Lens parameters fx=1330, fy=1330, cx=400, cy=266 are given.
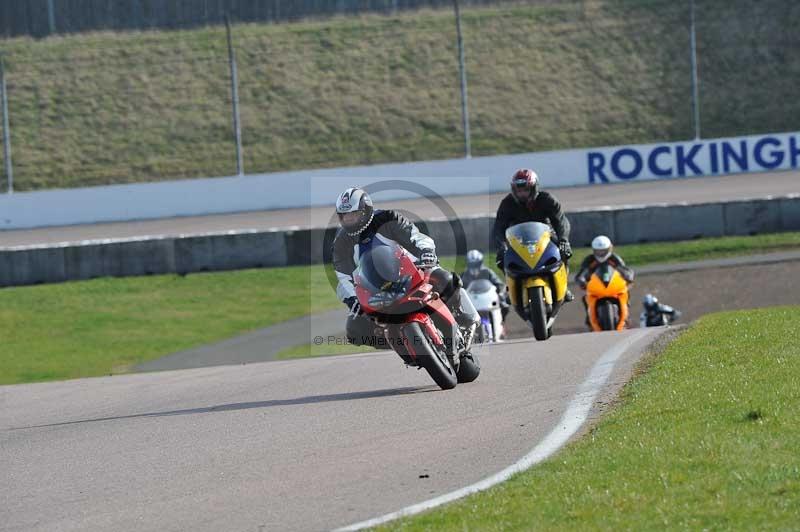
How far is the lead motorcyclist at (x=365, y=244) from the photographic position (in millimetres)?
9133

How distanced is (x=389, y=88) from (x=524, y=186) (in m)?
28.8

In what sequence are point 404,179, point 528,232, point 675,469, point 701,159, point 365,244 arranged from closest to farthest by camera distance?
point 675,469
point 365,244
point 528,232
point 701,159
point 404,179

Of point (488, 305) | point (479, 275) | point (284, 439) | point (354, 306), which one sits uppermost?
point (354, 306)

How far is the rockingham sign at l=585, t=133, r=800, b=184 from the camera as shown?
3356 centimetres

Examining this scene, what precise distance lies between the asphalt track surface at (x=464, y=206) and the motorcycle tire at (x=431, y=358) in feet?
61.0

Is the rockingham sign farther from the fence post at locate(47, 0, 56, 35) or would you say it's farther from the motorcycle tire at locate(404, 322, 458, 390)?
the motorcycle tire at locate(404, 322, 458, 390)

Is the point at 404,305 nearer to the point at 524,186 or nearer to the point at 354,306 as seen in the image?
the point at 354,306

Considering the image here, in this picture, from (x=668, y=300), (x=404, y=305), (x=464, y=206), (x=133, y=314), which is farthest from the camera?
(x=464, y=206)

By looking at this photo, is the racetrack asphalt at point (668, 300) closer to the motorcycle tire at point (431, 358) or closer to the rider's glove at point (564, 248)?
the rider's glove at point (564, 248)

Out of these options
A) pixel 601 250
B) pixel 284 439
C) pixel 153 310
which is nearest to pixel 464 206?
pixel 153 310

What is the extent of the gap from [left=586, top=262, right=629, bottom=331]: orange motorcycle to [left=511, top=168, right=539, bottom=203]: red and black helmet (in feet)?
9.27

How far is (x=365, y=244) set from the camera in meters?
9.28

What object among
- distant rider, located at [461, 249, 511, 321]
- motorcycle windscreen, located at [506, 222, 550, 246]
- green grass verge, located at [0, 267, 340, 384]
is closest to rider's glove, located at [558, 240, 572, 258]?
motorcycle windscreen, located at [506, 222, 550, 246]

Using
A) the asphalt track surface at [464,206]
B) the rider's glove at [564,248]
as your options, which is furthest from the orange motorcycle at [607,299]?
the asphalt track surface at [464,206]
